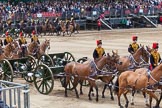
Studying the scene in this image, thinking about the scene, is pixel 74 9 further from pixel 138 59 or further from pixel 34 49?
pixel 138 59

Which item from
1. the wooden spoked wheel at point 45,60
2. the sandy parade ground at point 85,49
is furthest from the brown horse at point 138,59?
the wooden spoked wheel at point 45,60

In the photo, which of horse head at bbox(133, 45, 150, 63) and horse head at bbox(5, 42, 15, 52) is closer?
horse head at bbox(133, 45, 150, 63)

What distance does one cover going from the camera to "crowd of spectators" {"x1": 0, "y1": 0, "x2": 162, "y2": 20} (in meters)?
43.4

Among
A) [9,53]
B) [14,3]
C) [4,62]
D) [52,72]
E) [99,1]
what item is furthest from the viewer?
[99,1]

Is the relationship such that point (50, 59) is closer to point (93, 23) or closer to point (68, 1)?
point (93, 23)

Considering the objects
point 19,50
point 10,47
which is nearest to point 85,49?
point 10,47

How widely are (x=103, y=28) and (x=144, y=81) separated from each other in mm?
34249

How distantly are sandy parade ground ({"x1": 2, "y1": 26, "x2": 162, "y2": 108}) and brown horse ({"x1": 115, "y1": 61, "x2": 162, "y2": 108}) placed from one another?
74 cm

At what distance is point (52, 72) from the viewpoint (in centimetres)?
1583

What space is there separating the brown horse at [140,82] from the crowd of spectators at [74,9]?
2993 centimetres

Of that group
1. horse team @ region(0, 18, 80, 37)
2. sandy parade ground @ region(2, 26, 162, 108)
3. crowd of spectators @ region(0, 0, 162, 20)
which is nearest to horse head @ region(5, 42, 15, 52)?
sandy parade ground @ region(2, 26, 162, 108)

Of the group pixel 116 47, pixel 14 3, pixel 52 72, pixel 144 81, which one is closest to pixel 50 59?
pixel 52 72

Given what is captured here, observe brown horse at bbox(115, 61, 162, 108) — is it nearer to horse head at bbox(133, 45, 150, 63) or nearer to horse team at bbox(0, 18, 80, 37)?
horse head at bbox(133, 45, 150, 63)

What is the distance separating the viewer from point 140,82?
13227 millimetres
